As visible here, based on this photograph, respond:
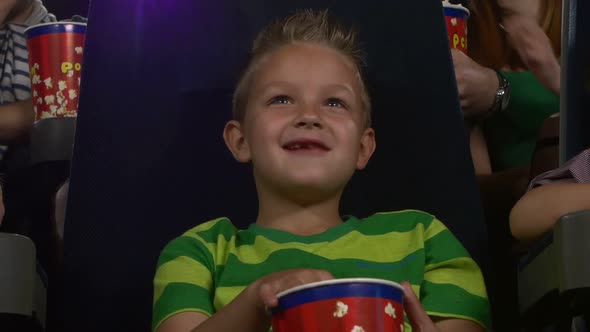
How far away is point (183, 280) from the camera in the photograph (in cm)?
117

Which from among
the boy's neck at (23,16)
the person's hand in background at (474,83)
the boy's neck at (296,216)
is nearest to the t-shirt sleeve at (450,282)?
the boy's neck at (296,216)

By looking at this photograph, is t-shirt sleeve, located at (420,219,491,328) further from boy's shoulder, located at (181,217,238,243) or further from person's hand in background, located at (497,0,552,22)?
person's hand in background, located at (497,0,552,22)

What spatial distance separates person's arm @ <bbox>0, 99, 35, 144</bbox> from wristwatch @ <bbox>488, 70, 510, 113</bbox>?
852mm

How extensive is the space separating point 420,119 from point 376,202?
0.13m

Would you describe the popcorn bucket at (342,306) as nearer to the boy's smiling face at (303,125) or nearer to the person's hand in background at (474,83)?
the boy's smiling face at (303,125)

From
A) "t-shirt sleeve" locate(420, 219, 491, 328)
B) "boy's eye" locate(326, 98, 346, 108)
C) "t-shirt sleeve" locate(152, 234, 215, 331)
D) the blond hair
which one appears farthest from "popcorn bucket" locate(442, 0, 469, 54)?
"t-shirt sleeve" locate(152, 234, 215, 331)

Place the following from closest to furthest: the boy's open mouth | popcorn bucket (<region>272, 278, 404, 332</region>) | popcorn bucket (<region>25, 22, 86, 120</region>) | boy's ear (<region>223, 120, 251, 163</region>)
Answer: popcorn bucket (<region>272, 278, 404, 332</region>)
the boy's open mouth
boy's ear (<region>223, 120, 251, 163</region>)
popcorn bucket (<region>25, 22, 86, 120</region>)

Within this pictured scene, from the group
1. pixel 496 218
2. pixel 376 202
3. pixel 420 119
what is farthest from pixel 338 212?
pixel 496 218

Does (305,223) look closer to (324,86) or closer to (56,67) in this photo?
(324,86)

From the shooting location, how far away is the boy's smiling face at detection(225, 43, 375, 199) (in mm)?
1253

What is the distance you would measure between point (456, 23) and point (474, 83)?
11cm

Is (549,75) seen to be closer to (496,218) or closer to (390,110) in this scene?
(496,218)

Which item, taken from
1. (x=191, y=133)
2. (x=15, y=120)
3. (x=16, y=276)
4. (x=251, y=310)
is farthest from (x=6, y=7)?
(x=251, y=310)

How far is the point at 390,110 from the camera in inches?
57.0
